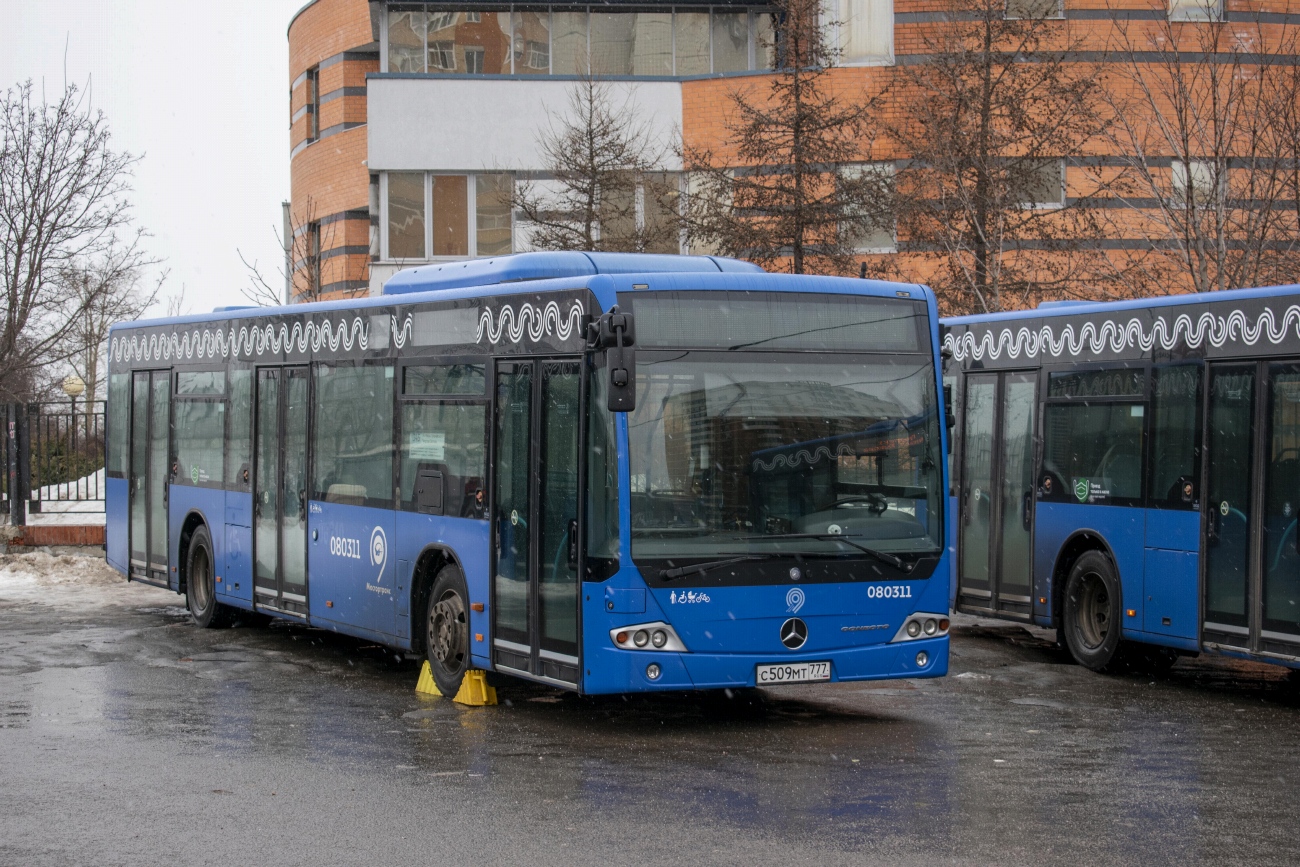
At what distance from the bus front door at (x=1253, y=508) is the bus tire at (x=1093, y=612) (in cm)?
120

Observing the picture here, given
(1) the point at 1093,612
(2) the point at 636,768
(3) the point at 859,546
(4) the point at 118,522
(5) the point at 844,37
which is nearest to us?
(2) the point at 636,768

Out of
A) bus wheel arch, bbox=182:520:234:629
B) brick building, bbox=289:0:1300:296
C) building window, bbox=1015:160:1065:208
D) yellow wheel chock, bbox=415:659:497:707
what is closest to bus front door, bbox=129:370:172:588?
bus wheel arch, bbox=182:520:234:629

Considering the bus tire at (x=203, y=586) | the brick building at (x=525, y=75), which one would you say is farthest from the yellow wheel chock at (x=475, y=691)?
the brick building at (x=525, y=75)

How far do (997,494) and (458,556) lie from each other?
5607 mm

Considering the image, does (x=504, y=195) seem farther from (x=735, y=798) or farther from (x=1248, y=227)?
(x=735, y=798)

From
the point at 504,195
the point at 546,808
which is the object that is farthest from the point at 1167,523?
the point at 504,195

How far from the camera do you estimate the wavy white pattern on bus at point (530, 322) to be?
1046 centimetres

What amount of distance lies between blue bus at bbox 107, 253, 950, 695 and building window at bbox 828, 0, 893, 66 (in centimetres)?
2102

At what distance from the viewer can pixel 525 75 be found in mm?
32625

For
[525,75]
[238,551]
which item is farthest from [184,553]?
[525,75]

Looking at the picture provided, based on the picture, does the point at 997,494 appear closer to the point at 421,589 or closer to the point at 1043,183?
the point at 421,589

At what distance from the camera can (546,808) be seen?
796 cm

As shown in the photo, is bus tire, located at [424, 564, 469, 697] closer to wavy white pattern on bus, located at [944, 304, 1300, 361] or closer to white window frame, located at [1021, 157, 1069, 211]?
wavy white pattern on bus, located at [944, 304, 1300, 361]

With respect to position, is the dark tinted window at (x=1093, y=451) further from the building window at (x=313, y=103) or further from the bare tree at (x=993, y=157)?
the building window at (x=313, y=103)
